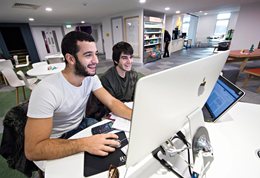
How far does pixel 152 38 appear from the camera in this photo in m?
6.46

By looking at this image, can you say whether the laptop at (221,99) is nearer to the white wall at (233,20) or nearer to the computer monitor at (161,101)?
the computer monitor at (161,101)

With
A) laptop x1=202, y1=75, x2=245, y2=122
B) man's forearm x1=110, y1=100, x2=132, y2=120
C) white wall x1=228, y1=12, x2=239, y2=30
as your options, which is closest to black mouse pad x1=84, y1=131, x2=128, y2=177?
man's forearm x1=110, y1=100, x2=132, y2=120

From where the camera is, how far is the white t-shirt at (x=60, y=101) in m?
0.76

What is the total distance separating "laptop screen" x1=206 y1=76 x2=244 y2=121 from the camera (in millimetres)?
820

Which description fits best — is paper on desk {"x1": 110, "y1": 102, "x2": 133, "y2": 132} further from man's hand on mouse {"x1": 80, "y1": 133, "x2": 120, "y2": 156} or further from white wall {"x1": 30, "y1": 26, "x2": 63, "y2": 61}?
white wall {"x1": 30, "y1": 26, "x2": 63, "y2": 61}

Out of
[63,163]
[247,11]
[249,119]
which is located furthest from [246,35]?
[63,163]

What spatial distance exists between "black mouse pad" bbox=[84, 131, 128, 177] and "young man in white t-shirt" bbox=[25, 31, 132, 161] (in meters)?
0.03

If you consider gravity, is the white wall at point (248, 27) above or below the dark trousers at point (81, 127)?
above

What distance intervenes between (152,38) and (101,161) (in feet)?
21.9

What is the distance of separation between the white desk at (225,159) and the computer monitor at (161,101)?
250 mm

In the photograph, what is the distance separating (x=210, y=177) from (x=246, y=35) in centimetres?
726

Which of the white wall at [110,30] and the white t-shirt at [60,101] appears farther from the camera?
the white wall at [110,30]

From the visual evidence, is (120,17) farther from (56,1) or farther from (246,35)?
(246,35)

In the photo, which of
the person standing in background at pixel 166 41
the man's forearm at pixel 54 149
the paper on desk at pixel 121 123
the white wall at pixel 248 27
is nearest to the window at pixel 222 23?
the white wall at pixel 248 27
